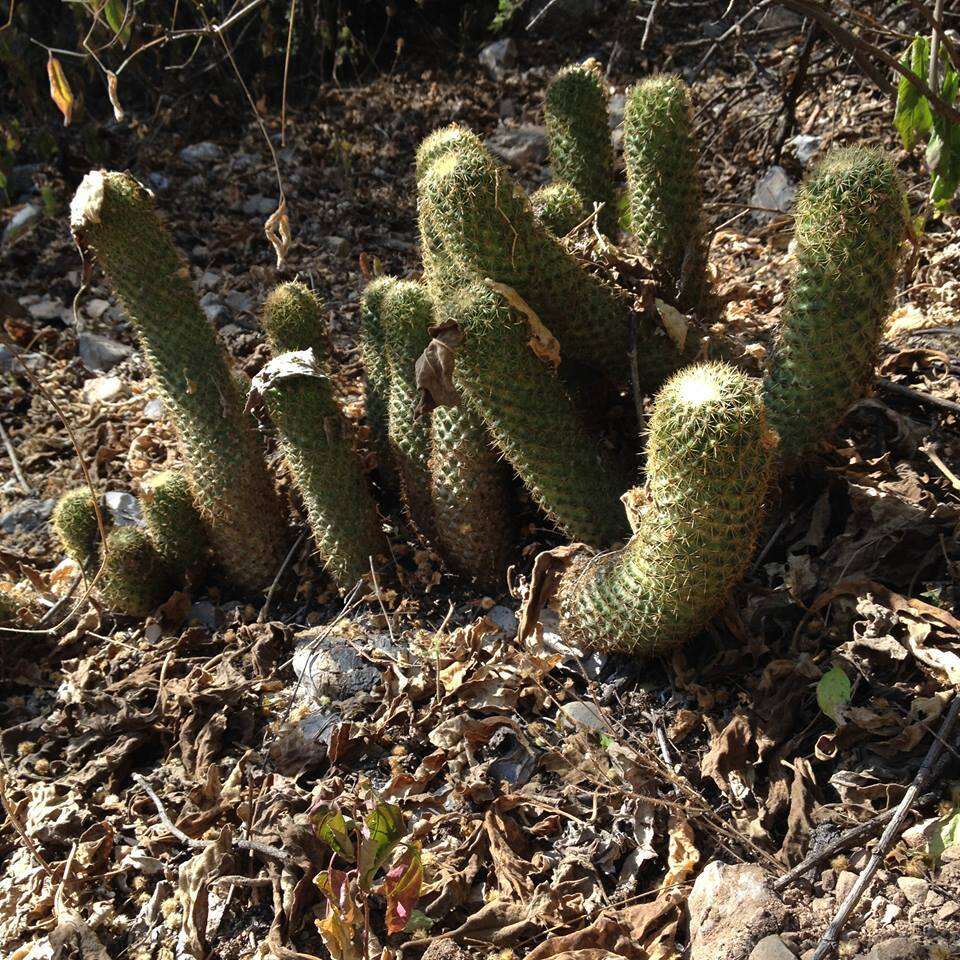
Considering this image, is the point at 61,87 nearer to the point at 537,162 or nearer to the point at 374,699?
the point at 374,699

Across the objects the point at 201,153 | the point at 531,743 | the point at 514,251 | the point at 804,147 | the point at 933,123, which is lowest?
the point at 531,743

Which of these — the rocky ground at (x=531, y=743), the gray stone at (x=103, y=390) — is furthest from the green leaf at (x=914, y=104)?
the gray stone at (x=103, y=390)

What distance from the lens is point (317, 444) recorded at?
2809mm

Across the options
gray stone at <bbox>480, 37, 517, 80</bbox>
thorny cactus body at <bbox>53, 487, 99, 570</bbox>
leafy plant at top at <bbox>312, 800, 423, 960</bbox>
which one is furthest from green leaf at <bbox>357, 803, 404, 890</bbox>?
gray stone at <bbox>480, 37, 517, 80</bbox>

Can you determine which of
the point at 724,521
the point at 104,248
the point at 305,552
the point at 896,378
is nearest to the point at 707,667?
the point at 724,521

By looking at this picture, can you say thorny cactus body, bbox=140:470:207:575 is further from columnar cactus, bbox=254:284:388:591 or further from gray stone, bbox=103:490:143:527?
columnar cactus, bbox=254:284:388:591

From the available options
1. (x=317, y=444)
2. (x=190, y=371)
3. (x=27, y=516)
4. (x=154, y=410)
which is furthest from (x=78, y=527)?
(x=154, y=410)

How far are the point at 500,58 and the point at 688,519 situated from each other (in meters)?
4.54

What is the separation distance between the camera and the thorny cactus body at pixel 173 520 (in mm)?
3146

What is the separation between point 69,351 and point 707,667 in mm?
3566

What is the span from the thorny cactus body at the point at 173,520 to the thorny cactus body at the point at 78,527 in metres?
0.18

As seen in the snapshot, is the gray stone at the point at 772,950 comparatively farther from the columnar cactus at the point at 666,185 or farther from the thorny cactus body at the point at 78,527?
the thorny cactus body at the point at 78,527

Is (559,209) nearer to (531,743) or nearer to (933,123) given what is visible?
(933,123)

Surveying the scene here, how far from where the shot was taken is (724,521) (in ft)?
6.75
